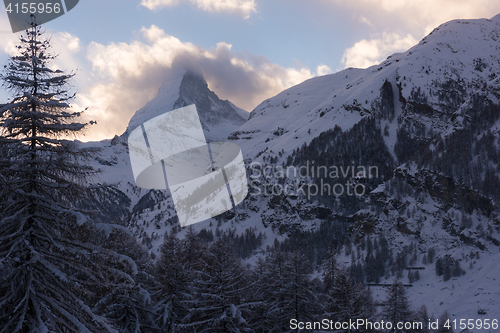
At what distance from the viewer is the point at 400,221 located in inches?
5541

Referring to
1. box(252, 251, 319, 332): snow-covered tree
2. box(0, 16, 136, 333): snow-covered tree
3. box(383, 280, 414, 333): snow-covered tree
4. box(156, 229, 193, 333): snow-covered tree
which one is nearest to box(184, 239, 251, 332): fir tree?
box(156, 229, 193, 333): snow-covered tree

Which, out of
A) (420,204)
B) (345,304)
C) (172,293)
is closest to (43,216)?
(172,293)

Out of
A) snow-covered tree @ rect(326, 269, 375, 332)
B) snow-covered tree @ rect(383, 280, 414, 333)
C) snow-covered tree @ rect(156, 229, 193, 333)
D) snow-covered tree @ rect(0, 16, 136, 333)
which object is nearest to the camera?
snow-covered tree @ rect(0, 16, 136, 333)

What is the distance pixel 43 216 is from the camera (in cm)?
1112

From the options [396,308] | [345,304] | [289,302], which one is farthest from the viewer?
[396,308]

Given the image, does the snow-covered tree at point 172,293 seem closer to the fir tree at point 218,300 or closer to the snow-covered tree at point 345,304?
the fir tree at point 218,300

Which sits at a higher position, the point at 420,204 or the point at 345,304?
the point at 420,204

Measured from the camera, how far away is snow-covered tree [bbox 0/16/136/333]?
10.4 metres

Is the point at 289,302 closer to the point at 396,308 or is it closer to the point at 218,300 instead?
the point at 218,300

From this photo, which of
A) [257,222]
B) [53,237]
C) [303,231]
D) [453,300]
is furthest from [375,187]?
[53,237]

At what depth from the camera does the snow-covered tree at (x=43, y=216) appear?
10.4 m

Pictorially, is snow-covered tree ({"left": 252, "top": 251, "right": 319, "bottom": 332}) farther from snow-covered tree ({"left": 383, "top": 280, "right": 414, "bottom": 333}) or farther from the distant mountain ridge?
the distant mountain ridge

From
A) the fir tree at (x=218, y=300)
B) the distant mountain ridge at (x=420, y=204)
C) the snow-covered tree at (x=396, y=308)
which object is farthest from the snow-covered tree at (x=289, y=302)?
the distant mountain ridge at (x=420, y=204)

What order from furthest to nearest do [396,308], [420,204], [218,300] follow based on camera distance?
[420,204]
[396,308]
[218,300]
